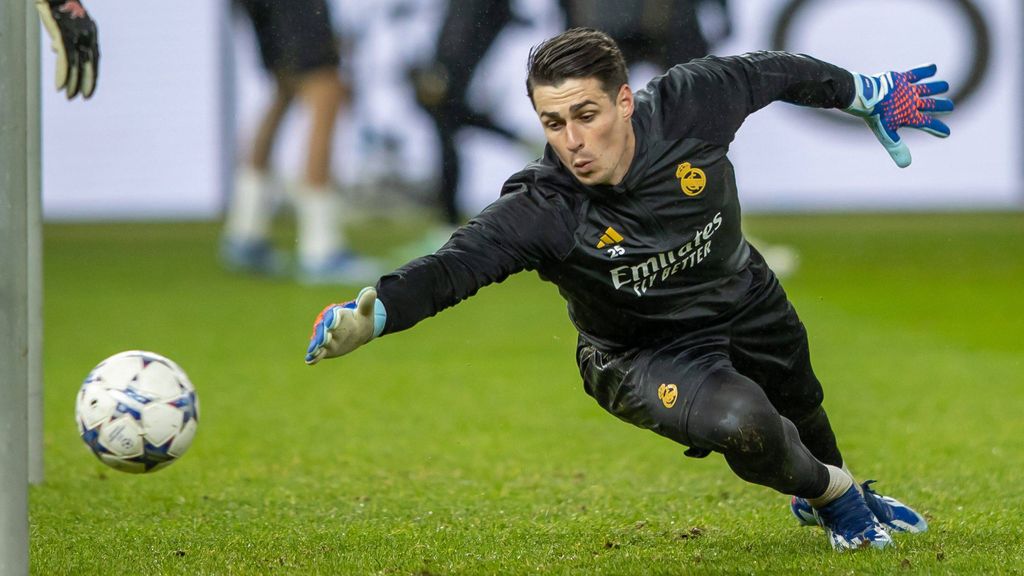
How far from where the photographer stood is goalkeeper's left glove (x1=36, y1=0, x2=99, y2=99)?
427 centimetres

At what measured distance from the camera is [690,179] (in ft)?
12.8

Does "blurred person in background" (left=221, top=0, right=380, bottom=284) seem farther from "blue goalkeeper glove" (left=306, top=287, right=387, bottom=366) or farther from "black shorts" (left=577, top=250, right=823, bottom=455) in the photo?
"blue goalkeeper glove" (left=306, top=287, right=387, bottom=366)

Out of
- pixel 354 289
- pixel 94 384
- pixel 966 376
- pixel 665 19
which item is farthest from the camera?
pixel 354 289

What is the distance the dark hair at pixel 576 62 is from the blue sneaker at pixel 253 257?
25.6 feet

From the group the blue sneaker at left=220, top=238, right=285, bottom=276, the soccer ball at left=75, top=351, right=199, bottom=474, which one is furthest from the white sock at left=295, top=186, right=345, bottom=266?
the soccer ball at left=75, top=351, right=199, bottom=474

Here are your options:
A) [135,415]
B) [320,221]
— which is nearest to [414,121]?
[320,221]

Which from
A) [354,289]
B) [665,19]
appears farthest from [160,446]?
[354,289]

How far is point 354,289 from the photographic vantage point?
10.5 meters

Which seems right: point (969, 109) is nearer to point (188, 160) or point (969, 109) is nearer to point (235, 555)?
point (188, 160)

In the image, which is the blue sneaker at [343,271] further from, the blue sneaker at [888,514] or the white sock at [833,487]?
the white sock at [833,487]

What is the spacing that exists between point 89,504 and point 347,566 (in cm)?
131

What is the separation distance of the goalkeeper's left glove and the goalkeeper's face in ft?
4.63

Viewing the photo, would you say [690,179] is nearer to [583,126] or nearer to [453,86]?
[583,126]

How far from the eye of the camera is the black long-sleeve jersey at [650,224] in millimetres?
3637
